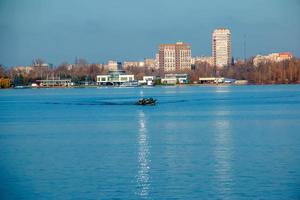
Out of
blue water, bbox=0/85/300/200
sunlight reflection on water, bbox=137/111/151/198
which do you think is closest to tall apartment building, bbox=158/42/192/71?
blue water, bbox=0/85/300/200

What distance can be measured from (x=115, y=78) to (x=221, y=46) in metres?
51.0

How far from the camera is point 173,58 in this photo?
401 feet

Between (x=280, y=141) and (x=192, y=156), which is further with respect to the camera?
(x=280, y=141)

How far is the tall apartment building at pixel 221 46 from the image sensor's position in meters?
140

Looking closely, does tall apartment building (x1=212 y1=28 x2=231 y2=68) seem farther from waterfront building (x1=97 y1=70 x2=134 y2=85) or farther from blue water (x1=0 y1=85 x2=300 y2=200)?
blue water (x1=0 y1=85 x2=300 y2=200)

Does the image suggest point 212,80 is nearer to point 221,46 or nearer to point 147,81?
point 147,81

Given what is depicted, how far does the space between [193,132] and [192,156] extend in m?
5.45

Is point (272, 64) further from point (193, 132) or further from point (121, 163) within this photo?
point (121, 163)

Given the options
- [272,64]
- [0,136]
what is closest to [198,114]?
[0,136]

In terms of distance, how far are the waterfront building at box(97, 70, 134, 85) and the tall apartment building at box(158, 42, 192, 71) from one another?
27734 mm

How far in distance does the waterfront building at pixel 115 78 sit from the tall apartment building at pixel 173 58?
27734mm

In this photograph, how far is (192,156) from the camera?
573 inches

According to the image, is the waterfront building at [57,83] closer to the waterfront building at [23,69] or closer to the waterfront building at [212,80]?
the waterfront building at [23,69]

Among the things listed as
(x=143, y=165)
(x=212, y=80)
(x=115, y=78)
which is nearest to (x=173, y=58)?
(x=212, y=80)
